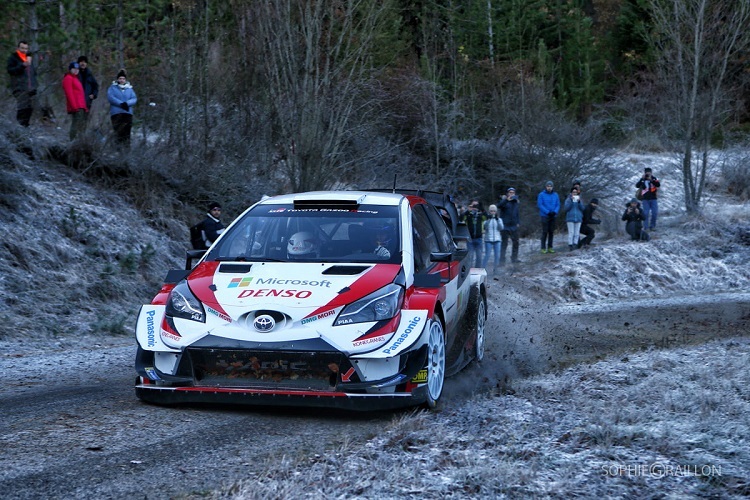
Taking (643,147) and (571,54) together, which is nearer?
(643,147)

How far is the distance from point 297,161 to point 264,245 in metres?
7.99

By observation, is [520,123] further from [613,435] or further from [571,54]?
[613,435]

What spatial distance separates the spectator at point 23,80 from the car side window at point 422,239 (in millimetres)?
10415

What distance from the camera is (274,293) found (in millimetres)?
6953

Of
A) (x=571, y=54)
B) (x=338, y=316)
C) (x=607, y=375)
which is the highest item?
(x=571, y=54)

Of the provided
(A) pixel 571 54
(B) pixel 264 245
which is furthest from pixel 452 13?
(B) pixel 264 245

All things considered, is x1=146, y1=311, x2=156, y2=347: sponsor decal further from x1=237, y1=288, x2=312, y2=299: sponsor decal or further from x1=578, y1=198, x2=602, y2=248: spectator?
x1=578, y1=198, x2=602, y2=248: spectator

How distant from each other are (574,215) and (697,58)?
6.93m

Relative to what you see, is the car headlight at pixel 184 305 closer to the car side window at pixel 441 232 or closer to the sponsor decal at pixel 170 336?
the sponsor decal at pixel 170 336

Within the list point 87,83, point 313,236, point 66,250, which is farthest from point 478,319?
point 87,83

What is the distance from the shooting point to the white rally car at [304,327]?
22.0ft

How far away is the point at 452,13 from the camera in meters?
39.4

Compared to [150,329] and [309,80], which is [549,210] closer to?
[309,80]

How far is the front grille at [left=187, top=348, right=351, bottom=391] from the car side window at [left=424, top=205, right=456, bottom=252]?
277 centimetres
